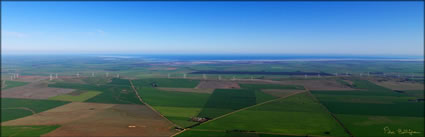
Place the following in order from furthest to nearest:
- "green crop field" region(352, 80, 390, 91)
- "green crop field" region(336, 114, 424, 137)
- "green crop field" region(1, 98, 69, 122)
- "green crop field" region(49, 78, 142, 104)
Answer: "green crop field" region(352, 80, 390, 91), "green crop field" region(49, 78, 142, 104), "green crop field" region(1, 98, 69, 122), "green crop field" region(336, 114, 424, 137)

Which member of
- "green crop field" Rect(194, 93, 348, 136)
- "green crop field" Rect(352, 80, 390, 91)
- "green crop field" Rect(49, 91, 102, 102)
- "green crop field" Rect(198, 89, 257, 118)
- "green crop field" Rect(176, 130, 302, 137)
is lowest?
"green crop field" Rect(176, 130, 302, 137)

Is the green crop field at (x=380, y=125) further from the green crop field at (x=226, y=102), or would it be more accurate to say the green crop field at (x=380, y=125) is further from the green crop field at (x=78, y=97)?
the green crop field at (x=78, y=97)

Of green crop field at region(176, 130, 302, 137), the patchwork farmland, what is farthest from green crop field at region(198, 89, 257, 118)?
green crop field at region(176, 130, 302, 137)

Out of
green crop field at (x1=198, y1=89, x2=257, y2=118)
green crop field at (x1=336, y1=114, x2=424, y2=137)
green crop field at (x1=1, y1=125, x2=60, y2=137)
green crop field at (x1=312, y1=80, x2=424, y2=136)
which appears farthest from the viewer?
green crop field at (x1=198, y1=89, x2=257, y2=118)

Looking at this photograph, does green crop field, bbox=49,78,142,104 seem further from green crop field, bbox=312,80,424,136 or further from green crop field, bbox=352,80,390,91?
green crop field, bbox=352,80,390,91

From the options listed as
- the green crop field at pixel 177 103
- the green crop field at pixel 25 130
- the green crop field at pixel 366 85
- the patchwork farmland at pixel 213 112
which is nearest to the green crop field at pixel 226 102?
the patchwork farmland at pixel 213 112

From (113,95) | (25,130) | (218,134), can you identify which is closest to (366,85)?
(218,134)

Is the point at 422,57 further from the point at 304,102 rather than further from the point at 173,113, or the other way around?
the point at 173,113

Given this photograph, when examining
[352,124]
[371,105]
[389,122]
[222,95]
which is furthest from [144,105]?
[371,105]
